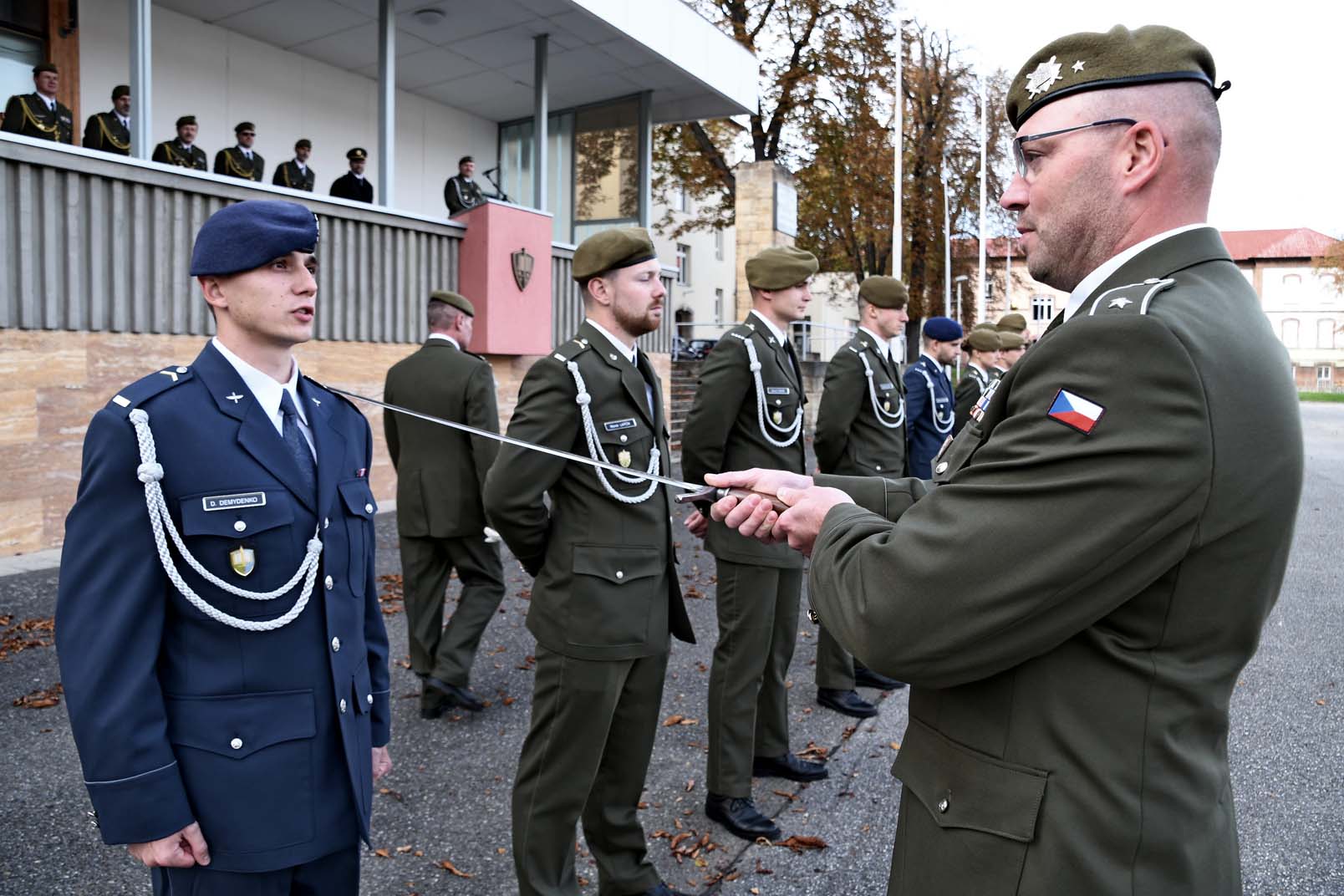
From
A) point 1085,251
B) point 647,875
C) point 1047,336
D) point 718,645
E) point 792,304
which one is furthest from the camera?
point 792,304

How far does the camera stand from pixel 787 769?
4602 millimetres

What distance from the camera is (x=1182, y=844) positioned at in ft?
4.84

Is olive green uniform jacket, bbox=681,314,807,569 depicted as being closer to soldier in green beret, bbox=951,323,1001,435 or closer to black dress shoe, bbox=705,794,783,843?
black dress shoe, bbox=705,794,783,843

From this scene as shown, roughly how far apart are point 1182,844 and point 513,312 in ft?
41.1

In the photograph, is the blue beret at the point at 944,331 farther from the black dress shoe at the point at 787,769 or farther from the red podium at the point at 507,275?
the red podium at the point at 507,275

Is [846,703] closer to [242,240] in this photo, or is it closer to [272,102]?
[242,240]

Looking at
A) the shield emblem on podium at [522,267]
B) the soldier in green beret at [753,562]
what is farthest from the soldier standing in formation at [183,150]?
the soldier in green beret at [753,562]

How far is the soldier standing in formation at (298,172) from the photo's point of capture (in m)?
13.6

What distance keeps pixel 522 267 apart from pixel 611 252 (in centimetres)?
988

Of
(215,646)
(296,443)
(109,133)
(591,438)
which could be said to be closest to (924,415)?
(591,438)

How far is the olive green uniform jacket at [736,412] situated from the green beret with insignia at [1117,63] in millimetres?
3114

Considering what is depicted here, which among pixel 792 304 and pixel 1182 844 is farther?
pixel 792 304

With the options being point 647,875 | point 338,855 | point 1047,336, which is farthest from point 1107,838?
point 647,875

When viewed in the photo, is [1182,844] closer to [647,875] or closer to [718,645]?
[647,875]
